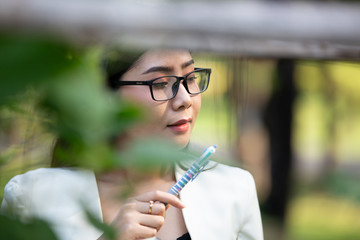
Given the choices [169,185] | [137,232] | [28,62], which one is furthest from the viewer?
[169,185]

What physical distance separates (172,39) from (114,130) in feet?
0.20

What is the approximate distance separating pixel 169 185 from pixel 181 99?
305 mm

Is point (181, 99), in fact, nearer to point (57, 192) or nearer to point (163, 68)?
point (163, 68)

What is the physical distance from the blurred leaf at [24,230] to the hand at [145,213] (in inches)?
19.4

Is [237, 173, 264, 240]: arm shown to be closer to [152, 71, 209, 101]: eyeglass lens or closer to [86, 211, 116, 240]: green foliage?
[152, 71, 209, 101]: eyeglass lens

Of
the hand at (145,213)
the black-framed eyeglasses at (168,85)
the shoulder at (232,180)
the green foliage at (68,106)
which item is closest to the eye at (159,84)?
the black-framed eyeglasses at (168,85)

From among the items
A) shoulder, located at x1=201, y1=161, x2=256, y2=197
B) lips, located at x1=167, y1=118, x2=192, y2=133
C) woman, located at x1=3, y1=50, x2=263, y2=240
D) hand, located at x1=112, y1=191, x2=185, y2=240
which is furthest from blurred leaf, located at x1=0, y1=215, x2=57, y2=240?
shoulder, located at x1=201, y1=161, x2=256, y2=197

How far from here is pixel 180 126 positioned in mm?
866

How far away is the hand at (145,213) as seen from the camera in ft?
2.42

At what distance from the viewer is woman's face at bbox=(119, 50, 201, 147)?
831 mm

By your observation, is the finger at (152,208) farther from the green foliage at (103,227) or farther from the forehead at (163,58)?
the green foliage at (103,227)

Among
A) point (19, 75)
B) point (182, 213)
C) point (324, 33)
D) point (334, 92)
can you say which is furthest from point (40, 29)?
point (334, 92)

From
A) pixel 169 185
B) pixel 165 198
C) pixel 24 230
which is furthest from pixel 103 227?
pixel 169 185

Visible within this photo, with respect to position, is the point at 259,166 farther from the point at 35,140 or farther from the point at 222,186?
the point at 35,140
